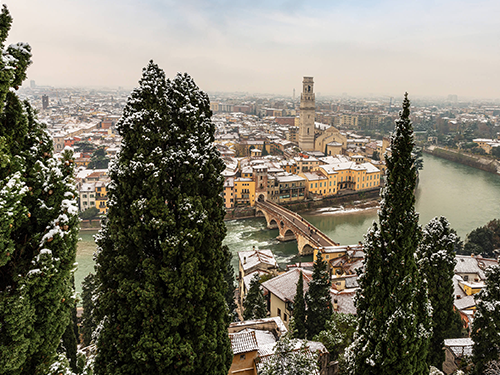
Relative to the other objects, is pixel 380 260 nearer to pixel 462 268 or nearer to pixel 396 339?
pixel 396 339

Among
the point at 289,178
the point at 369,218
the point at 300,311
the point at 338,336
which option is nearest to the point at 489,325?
the point at 338,336

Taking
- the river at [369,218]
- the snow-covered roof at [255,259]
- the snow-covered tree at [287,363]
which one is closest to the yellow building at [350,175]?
the river at [369,218]

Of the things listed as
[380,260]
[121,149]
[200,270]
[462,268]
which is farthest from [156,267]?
[462,268]

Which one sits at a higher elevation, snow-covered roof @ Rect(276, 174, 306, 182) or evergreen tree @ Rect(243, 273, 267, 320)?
snow-covered roof @ Rect(276, 174, 306, 182)

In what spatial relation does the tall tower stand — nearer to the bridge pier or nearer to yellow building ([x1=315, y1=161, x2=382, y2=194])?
yellow building ([x1=315, y1=161, x2=382, y2=194])

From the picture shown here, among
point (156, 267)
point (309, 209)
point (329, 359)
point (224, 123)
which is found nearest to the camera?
point (156, 267)

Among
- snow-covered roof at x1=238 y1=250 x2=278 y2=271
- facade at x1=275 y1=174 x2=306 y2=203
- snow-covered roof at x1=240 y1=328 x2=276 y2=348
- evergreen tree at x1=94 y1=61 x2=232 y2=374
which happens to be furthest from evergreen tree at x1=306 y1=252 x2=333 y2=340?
facade at x1=275 y1=174 x2=306 y2=203
